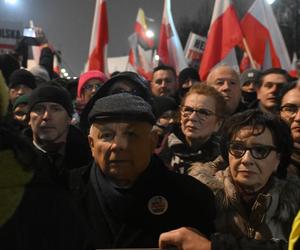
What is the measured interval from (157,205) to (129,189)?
0.14 metres

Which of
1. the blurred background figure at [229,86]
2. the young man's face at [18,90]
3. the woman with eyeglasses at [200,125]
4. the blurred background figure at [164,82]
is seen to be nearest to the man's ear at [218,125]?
the woman with eyeglasses at [200,125]

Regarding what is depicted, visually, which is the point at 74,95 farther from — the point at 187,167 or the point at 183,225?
the point at 183,225

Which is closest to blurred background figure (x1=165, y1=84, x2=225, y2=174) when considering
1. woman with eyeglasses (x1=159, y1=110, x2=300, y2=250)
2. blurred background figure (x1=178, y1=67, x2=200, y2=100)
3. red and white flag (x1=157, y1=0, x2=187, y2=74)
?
woman with eyeglasses (x1=159, y1=110, x2=300, y2=250)

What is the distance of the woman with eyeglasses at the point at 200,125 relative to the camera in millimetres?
3418

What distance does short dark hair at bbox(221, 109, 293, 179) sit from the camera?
9.05ft

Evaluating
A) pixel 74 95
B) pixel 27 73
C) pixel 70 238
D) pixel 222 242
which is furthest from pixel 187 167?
pixel 74 95

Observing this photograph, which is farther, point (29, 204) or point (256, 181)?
point (256, 181)

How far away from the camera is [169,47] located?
8516mm

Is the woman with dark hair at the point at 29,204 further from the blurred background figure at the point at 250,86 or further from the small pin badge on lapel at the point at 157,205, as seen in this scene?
the blurred background figure at the point at 250,86

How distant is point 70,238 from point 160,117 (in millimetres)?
2645

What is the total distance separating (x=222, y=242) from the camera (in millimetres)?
2172

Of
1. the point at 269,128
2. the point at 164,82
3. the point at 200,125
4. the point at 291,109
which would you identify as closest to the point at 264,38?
the point at 164,82

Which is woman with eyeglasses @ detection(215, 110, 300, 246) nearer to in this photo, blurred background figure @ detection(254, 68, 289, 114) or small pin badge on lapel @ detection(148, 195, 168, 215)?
small pin badge on lapel @ detection(148, 195, 168, 215)

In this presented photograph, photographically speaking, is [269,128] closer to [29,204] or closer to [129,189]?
[129,189]
